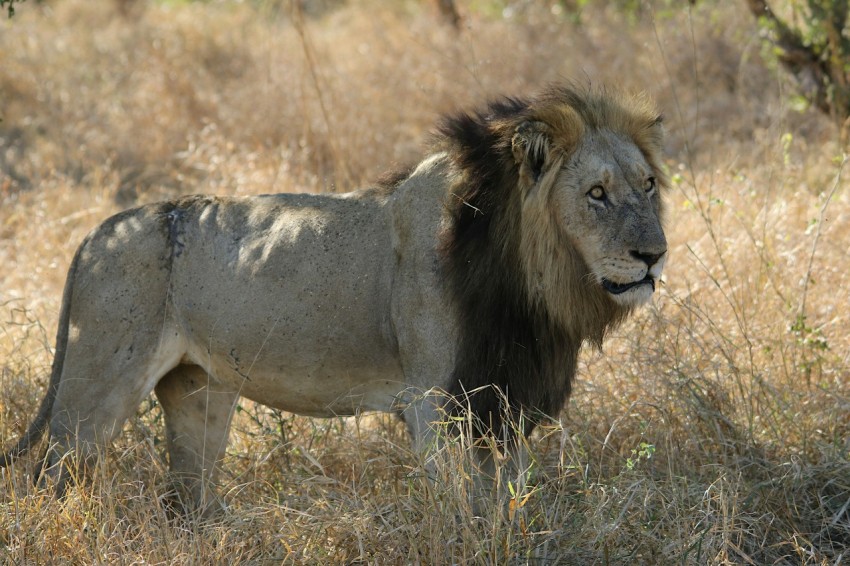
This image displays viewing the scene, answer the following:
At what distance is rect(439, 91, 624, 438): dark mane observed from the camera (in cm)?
358

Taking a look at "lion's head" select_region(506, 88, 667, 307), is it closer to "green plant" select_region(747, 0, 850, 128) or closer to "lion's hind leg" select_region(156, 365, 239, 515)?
"lion's hind leg" select_region(156, 365, 239, 515)

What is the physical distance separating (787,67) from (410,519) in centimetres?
521

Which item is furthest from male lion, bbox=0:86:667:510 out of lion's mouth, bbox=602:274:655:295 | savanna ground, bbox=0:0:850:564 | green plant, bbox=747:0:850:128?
green plant, bbox=747:0:850:128

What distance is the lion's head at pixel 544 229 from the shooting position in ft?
11.3

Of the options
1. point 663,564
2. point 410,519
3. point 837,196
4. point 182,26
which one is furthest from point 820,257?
point 182,26

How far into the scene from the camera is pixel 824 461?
13.3 feet

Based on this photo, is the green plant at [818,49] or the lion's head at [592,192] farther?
the green plant at [818,49]

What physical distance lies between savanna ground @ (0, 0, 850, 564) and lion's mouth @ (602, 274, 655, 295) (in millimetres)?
467

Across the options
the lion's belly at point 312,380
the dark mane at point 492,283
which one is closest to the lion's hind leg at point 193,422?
the lion's belly at point 312,380

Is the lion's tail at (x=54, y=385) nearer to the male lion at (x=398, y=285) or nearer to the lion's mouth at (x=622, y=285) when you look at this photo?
the male lion at (x=398, y=285)

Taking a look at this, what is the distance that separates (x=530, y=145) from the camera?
3.46m

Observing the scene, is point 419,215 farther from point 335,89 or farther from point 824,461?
point 335,89

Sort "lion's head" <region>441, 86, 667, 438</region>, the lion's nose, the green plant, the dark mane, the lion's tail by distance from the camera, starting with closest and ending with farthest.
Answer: the lion's nose, "lion's head" <region>441, 86, 667, 438</region>, the dark mane, the lion's tail, the green plant

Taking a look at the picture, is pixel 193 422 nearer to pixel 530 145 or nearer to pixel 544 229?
pixel 544 229
